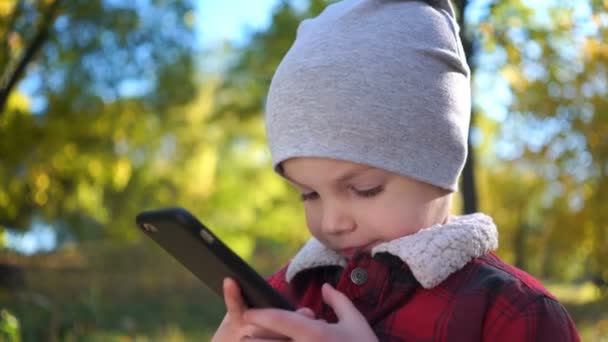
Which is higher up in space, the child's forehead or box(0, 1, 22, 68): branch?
the child's forehead

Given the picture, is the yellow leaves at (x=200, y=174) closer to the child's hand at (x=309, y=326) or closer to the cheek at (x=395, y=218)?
the cheek at (x=395, y=218)

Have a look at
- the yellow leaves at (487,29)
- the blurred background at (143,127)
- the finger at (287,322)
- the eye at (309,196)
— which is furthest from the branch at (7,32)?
the finger at (287,322)

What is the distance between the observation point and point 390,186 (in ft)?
5.91

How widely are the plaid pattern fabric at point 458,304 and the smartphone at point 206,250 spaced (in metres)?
0.28

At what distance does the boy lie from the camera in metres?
1.67

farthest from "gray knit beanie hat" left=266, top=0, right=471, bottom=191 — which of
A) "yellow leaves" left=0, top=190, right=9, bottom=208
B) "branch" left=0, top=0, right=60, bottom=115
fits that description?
"yellow leaves" left=0, top=190, right=9, bottom=208

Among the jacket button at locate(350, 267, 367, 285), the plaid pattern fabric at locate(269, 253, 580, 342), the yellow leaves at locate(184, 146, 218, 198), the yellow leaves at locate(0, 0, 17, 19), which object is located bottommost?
the yellow leaves at locate(184, 146, 218, 198)

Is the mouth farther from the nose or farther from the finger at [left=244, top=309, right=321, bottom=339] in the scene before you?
the finger at [left=244, top=309, right=321, bottom=339]

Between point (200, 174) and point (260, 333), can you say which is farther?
point (200, 174)

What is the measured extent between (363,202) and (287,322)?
381mm

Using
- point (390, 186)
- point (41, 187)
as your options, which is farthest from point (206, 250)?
point (41, 187)

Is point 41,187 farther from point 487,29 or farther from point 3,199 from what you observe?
point 487,29

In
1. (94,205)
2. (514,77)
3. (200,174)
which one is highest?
(514,77)

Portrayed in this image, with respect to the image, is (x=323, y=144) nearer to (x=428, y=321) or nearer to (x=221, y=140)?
(x=428, y=321)
